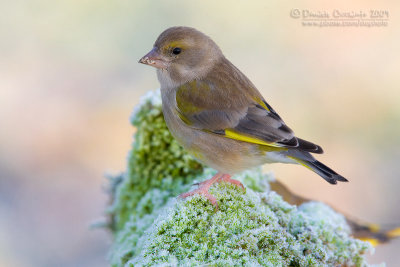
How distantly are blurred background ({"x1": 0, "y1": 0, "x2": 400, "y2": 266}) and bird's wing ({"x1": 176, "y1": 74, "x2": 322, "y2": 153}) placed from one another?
3.19 meters

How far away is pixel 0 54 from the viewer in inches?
348

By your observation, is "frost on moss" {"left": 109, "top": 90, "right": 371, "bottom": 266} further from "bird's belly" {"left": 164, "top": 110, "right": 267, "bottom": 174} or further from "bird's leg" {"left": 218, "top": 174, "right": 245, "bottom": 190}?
"bird's belly" {"left": 164, "top": 110, "right": 267, "bottom": 174}

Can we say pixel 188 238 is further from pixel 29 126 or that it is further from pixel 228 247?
pixel 29 126

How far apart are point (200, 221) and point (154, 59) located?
1.51 m

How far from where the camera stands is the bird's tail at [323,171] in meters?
3.02

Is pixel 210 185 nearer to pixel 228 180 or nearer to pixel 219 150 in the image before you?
pixel 228 180

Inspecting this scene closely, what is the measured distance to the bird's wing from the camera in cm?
A: 337

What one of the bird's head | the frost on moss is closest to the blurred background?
the frost on moss

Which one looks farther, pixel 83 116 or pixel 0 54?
pixel 0 54

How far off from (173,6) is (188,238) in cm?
752

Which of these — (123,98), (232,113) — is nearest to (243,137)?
(232,113)

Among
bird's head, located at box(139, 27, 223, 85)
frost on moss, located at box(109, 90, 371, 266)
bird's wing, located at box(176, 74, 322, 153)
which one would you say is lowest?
frost on moss, located at box(109, 90, 371, 266)

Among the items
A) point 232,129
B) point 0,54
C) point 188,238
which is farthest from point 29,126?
point 188,238

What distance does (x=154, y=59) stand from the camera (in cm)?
370
